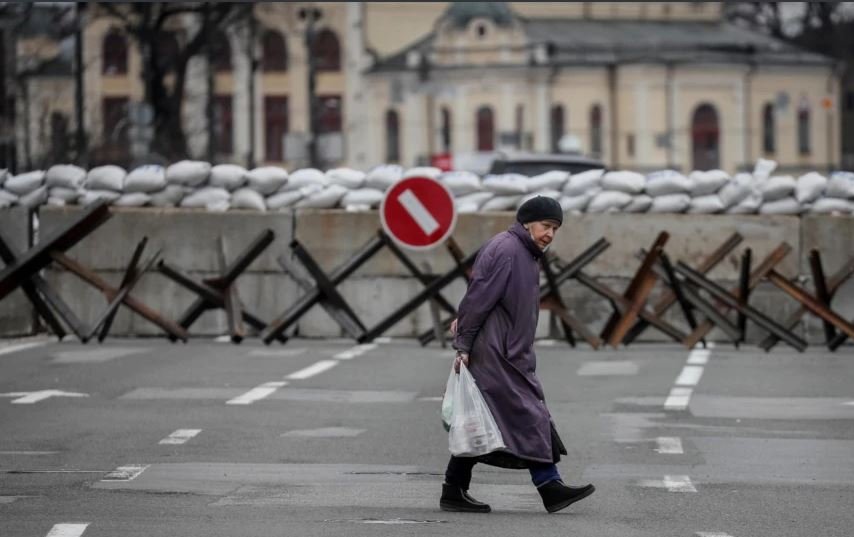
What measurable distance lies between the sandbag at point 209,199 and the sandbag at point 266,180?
297 millimetres

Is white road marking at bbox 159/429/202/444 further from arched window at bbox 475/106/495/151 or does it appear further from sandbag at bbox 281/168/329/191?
arched window at bbox 475/106/495/151

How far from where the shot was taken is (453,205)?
21.0 m

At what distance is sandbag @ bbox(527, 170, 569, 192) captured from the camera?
931 inches

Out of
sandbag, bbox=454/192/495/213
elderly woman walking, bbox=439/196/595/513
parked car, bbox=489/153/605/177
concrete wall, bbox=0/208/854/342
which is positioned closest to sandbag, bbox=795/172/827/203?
concrete wall, bbox=0/208/854/342

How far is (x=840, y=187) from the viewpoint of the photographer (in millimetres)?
23094

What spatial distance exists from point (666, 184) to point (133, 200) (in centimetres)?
546

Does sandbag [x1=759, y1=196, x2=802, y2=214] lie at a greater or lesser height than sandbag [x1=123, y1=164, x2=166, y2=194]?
lesser

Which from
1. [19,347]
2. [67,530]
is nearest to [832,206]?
[19,347]

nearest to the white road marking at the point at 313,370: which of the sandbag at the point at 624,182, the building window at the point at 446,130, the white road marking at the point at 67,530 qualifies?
the sandbag at the point at 624,182

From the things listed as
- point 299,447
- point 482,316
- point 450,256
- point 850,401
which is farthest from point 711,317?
point 482,316

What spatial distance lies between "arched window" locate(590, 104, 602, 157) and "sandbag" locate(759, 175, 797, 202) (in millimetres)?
86899

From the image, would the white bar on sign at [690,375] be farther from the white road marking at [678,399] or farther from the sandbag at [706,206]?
the sandbag at [706,206]

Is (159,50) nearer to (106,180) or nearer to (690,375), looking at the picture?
(106,180)

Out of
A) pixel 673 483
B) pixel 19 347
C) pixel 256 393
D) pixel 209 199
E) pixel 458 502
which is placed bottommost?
pixel 19 347
